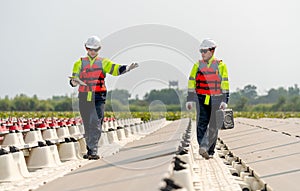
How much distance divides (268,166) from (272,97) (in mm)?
129198

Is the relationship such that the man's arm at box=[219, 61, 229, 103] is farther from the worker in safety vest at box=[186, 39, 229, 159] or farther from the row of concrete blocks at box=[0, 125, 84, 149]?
the row of concrete blocks at box=[0, 125, 84, 149]

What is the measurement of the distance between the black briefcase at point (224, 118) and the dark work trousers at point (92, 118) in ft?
7.38

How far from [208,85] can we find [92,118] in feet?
7.63

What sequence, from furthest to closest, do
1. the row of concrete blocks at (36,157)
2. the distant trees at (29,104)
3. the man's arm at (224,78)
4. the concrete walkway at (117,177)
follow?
the distant trees at (29,104), the man's arm at (224,78), the row of concrete blocks at (36,157), the concrete walkway at (117,177)

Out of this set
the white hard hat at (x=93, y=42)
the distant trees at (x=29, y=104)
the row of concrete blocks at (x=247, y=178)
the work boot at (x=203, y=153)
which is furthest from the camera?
the distant trees at (x=29, y=104)

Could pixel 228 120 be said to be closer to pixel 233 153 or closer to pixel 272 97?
pixel 233 153

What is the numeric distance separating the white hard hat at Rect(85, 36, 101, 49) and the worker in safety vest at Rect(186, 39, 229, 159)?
1.85 metres

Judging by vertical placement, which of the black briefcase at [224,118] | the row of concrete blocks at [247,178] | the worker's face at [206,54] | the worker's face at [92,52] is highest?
the worker's face at [92,52]

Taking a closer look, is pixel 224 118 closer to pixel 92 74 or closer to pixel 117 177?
pixel 92 74

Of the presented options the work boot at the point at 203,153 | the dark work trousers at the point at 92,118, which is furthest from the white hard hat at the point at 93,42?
the work boot at the point at 203,153

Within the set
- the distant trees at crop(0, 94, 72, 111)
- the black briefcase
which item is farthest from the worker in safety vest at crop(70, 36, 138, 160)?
the distant trees at crop(0, 94, 72, 111)

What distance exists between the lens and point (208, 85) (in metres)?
11.9

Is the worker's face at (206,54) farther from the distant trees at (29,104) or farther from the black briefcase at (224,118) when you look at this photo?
the distant trees at (29,104)

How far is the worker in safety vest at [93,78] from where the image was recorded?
1202 cm
